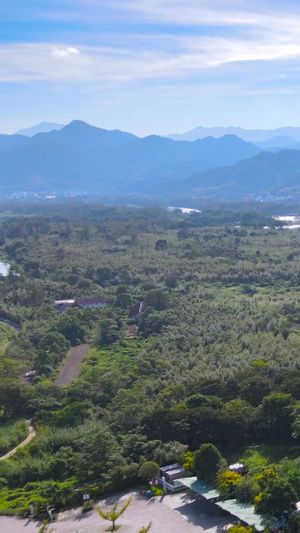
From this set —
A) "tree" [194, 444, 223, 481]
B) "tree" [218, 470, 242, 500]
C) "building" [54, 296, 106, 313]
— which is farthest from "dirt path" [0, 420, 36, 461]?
"building" [54, 296, 106, 313]

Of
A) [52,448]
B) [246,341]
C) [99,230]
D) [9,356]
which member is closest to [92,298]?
[9,356]

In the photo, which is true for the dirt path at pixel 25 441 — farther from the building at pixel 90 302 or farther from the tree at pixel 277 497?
the building at pixel 90 302

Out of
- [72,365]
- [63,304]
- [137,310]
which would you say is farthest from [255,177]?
[72,365]

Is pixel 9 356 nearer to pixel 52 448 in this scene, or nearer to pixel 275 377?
pixel 52 448

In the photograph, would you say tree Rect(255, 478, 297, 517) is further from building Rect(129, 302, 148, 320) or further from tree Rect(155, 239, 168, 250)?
tree Rect(155, 239, 168, 250)

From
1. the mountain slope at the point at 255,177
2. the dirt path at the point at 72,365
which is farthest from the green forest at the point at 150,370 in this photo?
the mountain slope at the point at 255,177
